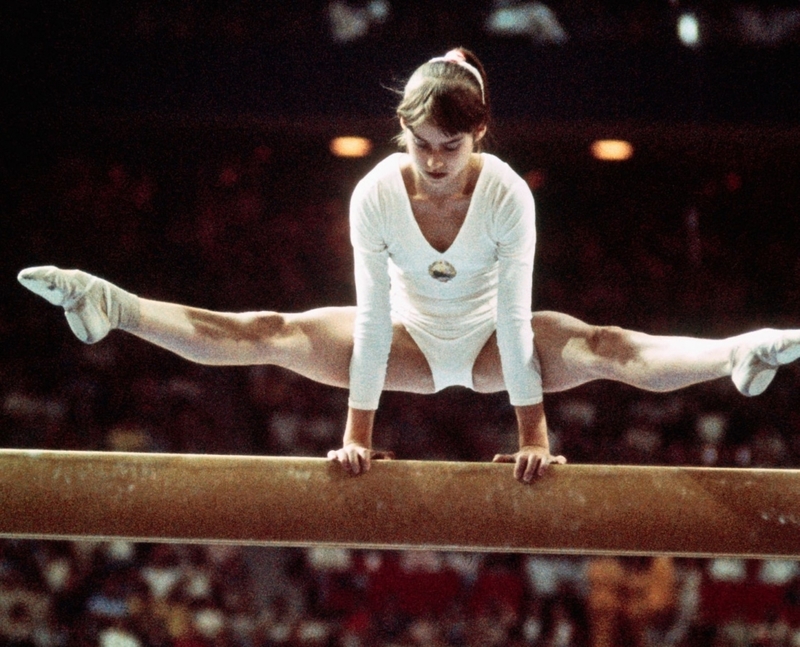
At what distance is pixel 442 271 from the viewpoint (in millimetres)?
2254

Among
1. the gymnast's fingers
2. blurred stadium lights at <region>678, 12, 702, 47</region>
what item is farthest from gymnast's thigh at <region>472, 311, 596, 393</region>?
blurred stadium lights at <region>678, 12, 702, 47</region>

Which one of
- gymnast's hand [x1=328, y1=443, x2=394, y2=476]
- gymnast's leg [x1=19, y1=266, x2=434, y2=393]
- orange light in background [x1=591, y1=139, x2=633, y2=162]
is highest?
orange light in background [x1=591, y1=139, x2=633, y2=162]

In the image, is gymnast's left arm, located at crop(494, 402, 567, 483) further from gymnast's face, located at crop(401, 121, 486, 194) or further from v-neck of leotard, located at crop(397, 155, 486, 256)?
gymnast's face, located at crop(401, 121, 486, 194)

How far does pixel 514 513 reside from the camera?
2.03 m

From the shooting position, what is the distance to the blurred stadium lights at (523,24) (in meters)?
6.13

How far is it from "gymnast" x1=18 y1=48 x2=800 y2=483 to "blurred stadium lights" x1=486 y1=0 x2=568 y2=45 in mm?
4226

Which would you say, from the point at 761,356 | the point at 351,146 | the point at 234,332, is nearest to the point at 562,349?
the point at 761,356

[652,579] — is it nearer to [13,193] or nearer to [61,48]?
[61,48]

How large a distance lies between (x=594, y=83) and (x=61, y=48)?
378cm

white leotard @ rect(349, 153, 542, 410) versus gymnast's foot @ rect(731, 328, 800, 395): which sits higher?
white leotard @ rect(349, 153, 542, 410)

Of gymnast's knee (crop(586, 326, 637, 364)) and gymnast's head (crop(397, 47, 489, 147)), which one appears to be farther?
gymnast's knee (crop(586, 326, 637, 364))

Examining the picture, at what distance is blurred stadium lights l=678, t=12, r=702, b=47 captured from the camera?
6070 mm

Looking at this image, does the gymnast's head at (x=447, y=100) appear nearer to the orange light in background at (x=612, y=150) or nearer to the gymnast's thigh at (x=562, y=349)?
the gymnast's thigh at (x=562, y=349)

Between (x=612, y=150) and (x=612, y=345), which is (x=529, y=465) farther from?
(x=612, y=150)
